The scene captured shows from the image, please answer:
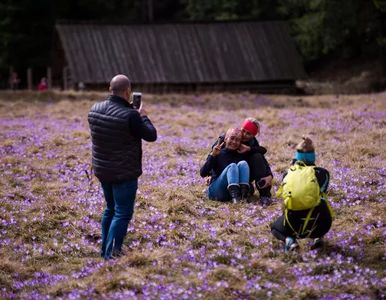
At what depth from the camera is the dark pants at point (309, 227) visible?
6858 mm

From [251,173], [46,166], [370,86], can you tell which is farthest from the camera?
[370,86]

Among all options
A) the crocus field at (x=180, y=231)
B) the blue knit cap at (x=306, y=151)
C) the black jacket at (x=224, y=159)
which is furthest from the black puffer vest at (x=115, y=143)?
the black jacket at (x=224, y=159)

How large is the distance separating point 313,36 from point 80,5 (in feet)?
66.2

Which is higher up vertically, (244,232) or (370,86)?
(370,86)

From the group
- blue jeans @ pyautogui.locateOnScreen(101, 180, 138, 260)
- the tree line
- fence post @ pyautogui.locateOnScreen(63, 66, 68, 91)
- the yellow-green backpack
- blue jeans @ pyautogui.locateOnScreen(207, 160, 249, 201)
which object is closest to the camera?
the yellow-green backpack

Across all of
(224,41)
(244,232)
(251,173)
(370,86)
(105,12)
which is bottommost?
(244,232)

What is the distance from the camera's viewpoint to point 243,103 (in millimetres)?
26109

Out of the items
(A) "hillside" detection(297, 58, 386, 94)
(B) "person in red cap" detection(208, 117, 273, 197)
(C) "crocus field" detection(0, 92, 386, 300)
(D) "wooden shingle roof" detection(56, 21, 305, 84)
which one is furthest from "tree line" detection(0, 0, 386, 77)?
(B) "person in red cap" detection(208, 117, 273, 197)

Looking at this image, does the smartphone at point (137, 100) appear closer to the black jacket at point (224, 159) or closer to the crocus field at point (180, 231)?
the crocus field at point (180, 231)

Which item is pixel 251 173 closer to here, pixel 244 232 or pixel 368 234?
pixel 244 232

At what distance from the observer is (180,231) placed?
8.02 meters

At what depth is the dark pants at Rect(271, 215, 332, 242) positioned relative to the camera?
22.5 feet

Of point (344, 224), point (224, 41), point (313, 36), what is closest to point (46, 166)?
point (344, 224)

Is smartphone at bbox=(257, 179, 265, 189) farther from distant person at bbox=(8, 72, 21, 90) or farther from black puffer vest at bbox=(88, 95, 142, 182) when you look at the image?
distant person at bbox=(8, 72, 21, 90)
